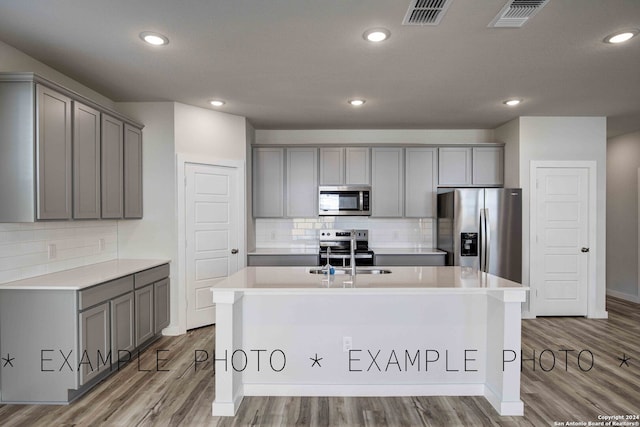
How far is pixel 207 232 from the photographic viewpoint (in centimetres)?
452

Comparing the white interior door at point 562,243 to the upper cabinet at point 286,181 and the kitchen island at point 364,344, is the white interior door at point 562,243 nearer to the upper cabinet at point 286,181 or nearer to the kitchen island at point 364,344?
the kitchen island at point 364,344

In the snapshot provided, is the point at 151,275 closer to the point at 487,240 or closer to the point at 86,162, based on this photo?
the point at 86,162

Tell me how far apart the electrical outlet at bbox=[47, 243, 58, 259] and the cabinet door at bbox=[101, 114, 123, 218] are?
18.1 inches

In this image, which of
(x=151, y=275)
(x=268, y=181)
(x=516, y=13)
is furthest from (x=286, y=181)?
(x=516, y=13)

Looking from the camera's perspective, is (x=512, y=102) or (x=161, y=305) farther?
(x=512, y=102)

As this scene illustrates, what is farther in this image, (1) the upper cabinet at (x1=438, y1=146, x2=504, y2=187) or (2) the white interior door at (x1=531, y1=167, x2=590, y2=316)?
(1) the upper cabinet at (x1=438, y1=146, x2=504, y2=187)

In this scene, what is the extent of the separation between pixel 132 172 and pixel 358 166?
9.24 ft

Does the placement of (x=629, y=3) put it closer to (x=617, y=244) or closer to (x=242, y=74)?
(x=242, y=74)

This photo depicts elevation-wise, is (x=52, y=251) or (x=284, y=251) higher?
(x=52, y=251)

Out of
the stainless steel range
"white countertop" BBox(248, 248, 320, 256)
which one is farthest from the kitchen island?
the stainless steel range

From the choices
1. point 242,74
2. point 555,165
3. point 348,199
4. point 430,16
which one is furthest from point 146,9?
point 555,165

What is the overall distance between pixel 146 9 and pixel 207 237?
269 cm

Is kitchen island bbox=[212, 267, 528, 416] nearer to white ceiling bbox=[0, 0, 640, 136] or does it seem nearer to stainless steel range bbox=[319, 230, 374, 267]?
white ceiling bbox=[0, 0, 640, 136]

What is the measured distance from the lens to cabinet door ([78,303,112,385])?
2.75m
